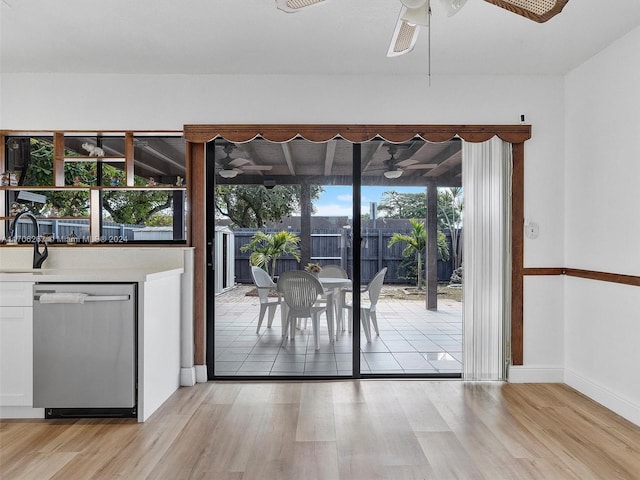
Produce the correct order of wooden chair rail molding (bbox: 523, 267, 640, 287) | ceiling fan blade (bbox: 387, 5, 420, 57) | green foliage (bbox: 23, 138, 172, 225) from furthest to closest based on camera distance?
green foliage (bbox: 23, 138, 172, 225) → wooden chair rail molding (bbox: 523, 267, 640, 287) → ceiling fan blade (bbox: 387, 5, 420, 57)

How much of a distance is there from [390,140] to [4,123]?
3.17 metres

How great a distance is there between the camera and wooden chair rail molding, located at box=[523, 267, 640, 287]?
9.85 ft

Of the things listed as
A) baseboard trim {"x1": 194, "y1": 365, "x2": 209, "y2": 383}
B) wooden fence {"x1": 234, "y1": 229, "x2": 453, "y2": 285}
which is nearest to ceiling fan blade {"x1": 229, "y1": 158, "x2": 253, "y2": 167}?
wooden fence {"x1": 234, "y1": 229, "x2": 453, "y2": 285}

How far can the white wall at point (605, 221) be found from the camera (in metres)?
3.01

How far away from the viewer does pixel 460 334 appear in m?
3.88

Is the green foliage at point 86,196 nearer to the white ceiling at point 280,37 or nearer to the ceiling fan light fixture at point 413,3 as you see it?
the white ceiling at point 280,37

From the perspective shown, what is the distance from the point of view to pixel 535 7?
1817mm

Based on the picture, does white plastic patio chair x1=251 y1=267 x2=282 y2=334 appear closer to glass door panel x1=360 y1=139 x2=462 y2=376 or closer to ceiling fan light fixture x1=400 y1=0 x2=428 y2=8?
glass door panel x1=360 y1=139 x2=462 y2=376

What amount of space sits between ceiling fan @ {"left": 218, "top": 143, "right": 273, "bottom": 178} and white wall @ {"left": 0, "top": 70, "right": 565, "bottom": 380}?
0.26 metres

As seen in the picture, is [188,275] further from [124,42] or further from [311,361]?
[124,42]

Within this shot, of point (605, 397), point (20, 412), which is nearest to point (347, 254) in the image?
point (605, 397)

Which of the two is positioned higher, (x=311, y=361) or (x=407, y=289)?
(x=407, y=289)

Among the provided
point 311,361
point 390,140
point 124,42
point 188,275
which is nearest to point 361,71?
point 390,140

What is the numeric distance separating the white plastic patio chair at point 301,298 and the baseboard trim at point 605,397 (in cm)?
196
